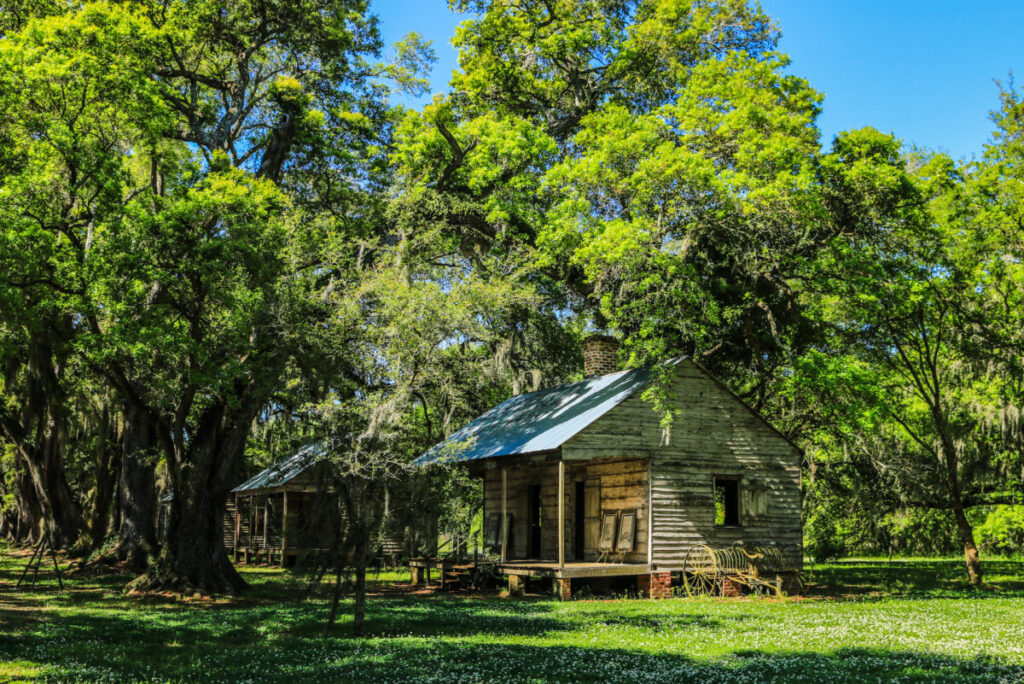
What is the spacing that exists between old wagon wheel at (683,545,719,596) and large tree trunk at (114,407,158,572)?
16536 mm

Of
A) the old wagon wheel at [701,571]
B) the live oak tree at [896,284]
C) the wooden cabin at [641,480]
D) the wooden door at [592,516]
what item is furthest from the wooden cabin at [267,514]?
the live oak tree at [896,284]

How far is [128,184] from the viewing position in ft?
72.1

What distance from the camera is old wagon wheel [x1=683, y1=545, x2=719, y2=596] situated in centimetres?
2109

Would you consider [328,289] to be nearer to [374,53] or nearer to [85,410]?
[374,53]

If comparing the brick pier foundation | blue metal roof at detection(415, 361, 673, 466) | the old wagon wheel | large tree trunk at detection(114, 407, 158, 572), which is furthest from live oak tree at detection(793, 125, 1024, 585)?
large tree trunk at detection(114, 407, 158, 572)

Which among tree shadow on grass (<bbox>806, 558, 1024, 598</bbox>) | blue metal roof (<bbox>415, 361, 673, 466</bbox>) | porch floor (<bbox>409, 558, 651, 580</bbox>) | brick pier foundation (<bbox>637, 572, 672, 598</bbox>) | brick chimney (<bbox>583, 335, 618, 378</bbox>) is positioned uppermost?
brick chimney (<bbox>583, 335, 618, 378</bbox>)

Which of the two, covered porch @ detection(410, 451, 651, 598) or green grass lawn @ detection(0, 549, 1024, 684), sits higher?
covered porch @ detection(410, 451, 651, 598)

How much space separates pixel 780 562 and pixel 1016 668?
41.7 feet

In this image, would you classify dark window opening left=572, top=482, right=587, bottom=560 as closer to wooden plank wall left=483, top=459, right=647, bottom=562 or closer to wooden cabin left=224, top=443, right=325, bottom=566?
wooden plank wall left=483, top=459, right=647, bottom=562

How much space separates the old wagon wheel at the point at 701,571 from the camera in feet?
69.2

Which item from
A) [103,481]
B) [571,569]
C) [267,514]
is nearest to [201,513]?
[571,569]

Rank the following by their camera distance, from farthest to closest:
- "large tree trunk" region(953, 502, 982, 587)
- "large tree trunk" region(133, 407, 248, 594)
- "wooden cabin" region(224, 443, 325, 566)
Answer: "wooden cabin" region(224, 443, 325, 566)
"large tree trunk" region(953, 502, 982, 587)
"large tree trunk" region(133, 407, 248, 594)

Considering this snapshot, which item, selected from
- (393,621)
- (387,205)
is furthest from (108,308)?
(387,205)

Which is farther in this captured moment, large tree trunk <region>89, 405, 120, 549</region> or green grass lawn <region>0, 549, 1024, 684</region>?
large tree trunk <region>89, 405, 120, 549</region>
